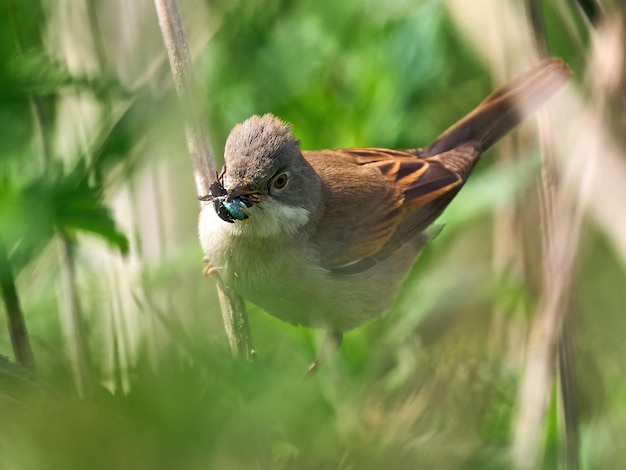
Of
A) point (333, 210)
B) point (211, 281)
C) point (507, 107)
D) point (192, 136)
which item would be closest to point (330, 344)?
point (333, 210)

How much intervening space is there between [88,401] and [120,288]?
1331 millimetres

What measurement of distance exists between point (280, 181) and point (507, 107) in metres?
1.34

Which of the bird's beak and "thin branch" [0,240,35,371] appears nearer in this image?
"thin branch" [0,240,35,371]

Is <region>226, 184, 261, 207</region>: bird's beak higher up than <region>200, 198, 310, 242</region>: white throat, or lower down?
higher up

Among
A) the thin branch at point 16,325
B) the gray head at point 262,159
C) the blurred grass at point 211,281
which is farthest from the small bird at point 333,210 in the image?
the thin branch at point 16,325

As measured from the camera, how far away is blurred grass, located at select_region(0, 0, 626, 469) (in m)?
0.56

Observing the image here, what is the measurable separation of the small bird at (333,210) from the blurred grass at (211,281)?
118mm

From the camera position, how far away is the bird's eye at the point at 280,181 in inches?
102

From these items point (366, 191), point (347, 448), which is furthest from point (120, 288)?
point (366, 191)

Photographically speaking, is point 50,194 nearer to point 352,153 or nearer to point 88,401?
point 88,401

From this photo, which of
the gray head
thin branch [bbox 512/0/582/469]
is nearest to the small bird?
the gray head

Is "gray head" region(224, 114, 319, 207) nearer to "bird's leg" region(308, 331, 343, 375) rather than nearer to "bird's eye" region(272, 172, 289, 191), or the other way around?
"bird's eye" region(272, 172, 289, 191)

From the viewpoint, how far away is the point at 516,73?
348 centimetres

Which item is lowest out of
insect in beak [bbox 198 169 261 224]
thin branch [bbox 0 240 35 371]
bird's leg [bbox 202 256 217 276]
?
bird's leg [bbox 202 256 217 276]
